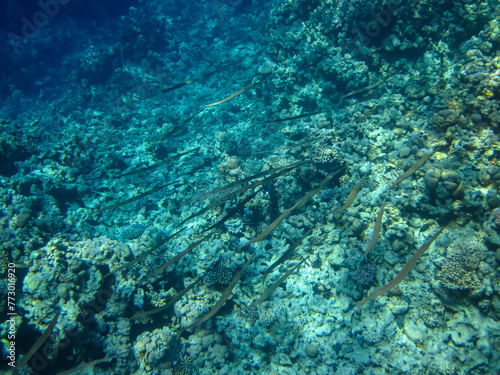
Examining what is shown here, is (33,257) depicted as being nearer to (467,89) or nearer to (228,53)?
(467,89)

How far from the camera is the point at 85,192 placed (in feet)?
27.2

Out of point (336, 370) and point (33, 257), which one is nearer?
point (336, 370)

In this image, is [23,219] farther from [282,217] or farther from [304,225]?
[304,225]

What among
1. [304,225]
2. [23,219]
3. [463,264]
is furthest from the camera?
[23,219]

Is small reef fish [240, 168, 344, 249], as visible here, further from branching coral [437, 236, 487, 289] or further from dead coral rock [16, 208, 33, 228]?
dead coral rock [16, 208, 33, 228]

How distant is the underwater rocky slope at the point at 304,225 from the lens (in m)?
4.18

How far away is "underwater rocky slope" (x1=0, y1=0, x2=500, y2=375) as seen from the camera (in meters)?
4.18

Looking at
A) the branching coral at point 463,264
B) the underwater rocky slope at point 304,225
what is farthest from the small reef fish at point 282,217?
the branching coral at point 463,264

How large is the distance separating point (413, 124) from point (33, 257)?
31.4 ft

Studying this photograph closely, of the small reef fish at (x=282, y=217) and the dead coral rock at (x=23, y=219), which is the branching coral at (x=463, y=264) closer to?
the small reef fish at (x=282, y=217)

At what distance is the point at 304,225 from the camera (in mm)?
5422

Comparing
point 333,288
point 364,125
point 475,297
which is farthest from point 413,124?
point 333,288

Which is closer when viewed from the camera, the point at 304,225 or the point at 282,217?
the point at 282,217

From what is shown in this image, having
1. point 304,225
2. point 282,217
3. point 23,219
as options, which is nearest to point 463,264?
point 304,225
